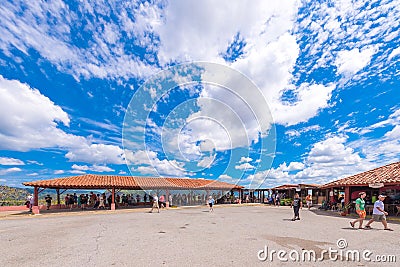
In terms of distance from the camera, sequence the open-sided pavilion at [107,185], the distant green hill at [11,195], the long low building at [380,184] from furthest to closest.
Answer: the distant green hill at [11,195]
the open-sided pavilion at [107,185]
the long low building at [380,184]

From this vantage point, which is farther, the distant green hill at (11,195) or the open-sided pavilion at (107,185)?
the distant green hill at (11,195)

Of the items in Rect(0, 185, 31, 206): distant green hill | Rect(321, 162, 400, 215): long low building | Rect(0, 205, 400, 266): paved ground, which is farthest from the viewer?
Rect(0, 185, 31, 206): distant green hill

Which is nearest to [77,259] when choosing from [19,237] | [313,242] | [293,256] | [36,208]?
[19,237]

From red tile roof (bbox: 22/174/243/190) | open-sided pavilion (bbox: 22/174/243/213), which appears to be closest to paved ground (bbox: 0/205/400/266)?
open-sided pavilion (bbox: 22/174/243/213)

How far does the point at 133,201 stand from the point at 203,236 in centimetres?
1766

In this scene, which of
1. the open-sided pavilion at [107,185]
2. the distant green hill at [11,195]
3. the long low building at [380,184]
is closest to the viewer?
the long low building at [380,184]

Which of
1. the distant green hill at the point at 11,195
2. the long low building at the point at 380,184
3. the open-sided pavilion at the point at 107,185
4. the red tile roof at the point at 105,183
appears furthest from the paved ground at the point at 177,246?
the distant green hill at the point at 11,195

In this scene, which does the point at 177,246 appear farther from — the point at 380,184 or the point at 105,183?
the point at 105,183

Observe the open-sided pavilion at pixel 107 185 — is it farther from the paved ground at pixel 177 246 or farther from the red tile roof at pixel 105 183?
the paved ground at pixel 177 246

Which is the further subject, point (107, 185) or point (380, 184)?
point (107, 185)

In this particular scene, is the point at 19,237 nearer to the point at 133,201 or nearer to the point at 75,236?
the point at 75,236

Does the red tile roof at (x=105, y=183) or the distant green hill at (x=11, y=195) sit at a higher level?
the red tile roof at (x=105, y=183)

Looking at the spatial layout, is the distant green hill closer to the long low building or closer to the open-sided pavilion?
the open-sided pavilion

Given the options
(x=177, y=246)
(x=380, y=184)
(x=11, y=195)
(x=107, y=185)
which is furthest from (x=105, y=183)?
(x=380, y=184)
